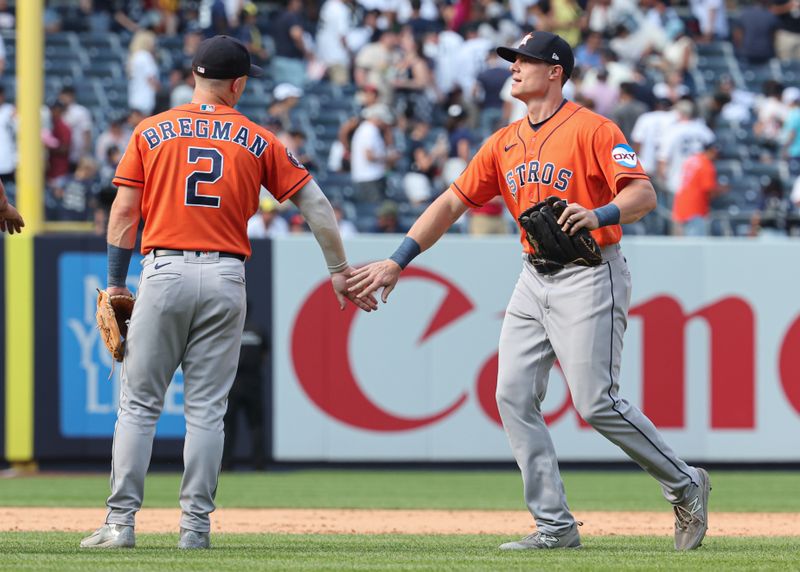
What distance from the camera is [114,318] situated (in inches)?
240

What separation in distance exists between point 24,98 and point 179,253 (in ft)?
23.2

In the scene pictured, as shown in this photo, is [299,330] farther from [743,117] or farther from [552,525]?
[743,117]

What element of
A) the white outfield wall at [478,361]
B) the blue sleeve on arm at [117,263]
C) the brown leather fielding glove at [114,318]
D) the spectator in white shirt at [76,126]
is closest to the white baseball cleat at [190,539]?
the brown leather fielding glove at [114,318]

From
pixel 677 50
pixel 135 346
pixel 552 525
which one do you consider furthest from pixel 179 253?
pixel 677 50

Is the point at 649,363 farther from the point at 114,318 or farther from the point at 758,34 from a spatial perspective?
the point at 758,34

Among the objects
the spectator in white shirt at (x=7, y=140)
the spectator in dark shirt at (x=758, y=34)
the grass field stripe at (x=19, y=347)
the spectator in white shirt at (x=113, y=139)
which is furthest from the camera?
the spectator in dark shirt at (x=758, y=34)

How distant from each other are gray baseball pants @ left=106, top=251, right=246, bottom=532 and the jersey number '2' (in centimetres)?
21

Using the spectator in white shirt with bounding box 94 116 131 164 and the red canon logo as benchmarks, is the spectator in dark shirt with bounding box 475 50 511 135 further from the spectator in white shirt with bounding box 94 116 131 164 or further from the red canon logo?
the red canon logo

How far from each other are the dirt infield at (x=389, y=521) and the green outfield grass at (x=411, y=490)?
0.52m

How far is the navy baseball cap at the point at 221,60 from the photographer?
597 cm

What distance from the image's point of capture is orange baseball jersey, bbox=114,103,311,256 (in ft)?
19.3

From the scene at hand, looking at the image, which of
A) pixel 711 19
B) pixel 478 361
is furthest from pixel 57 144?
pixel 711 19

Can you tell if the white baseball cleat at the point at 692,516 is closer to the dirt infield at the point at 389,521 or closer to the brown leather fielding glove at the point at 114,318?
the dirt infield at the point at 389,521

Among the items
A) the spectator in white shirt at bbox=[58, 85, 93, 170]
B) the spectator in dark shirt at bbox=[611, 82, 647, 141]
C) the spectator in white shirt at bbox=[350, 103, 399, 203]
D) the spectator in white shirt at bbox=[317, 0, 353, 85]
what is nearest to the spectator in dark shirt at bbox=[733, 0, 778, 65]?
the spectator in dark shirt at bbox=[611, 82, 647, 141]
